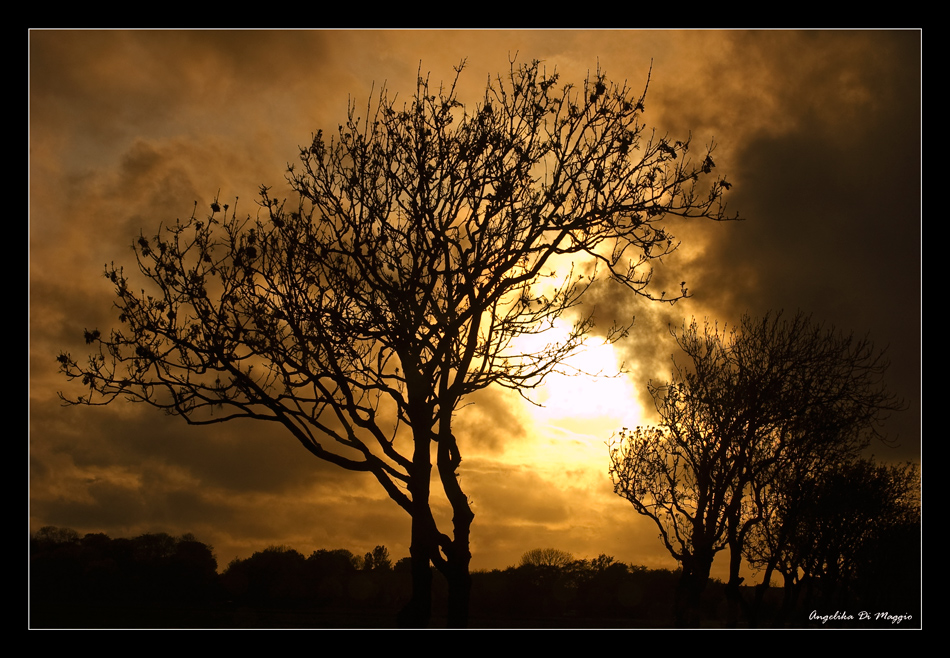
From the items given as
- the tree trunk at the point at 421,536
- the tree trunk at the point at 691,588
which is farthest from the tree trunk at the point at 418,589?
the tree trunk at the point at 691,588

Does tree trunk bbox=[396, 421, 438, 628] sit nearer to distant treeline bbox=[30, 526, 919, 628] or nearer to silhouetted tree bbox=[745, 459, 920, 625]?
distant treeline bbox=[30, 526, 919, 628]

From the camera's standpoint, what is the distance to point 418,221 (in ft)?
53.4

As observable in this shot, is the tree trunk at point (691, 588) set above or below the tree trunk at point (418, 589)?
below

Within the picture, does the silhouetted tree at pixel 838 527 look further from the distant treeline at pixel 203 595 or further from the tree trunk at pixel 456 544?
the tree trunk at pixel 456 544

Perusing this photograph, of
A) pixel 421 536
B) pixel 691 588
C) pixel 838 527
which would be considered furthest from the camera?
pixel 838 527

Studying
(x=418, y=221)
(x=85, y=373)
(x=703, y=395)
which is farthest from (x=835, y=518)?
(x=85, y=373)

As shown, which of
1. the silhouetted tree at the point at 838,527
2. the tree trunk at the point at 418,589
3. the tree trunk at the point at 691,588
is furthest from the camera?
the silhouetted tree at the point at 838,527

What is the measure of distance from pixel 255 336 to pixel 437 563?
21.0ft

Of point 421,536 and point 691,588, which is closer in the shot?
point 421,536

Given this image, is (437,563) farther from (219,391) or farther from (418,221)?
(418,221)

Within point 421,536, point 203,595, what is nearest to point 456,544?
point 421,536

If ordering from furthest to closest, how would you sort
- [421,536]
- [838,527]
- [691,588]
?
[838,527] < [691,588] < [421,536]

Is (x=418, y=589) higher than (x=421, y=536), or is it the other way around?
(x=421, y=536)

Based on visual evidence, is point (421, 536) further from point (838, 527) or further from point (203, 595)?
point (838, 527)
